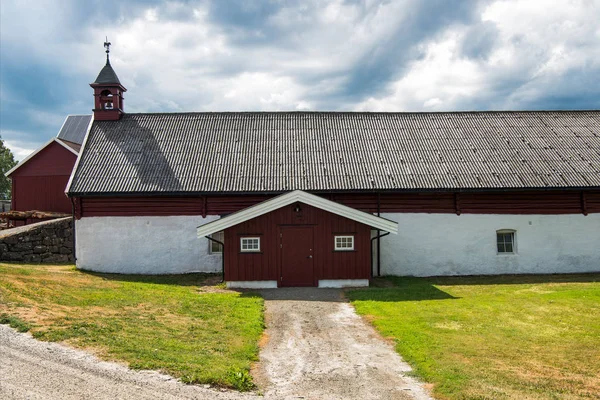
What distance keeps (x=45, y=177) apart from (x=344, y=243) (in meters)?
20.0

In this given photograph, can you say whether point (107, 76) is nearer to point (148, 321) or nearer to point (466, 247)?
point (148, 321)

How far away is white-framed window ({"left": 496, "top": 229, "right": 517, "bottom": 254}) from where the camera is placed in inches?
750

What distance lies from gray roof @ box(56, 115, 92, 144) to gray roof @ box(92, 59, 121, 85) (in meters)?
12.0

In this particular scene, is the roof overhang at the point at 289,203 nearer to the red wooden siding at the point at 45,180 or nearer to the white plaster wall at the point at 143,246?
the white plaster wall at the point at 143,246

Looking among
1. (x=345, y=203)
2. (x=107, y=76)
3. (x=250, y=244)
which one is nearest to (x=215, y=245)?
(x=250, y=244)

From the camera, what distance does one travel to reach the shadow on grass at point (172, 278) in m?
16.9

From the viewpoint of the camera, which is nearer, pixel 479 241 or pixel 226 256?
pixel 226 256

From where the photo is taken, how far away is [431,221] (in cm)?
1880

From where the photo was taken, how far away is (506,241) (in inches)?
757

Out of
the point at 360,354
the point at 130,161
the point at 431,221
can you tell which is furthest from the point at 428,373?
the point at 130,161

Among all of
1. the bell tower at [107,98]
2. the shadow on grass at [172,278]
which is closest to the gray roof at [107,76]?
Answer: the bell tower at [107,98]

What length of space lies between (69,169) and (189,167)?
11.6m

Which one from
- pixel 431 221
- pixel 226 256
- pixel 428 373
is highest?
pixel 431 221

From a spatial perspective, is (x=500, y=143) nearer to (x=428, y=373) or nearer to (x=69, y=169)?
(x=428, y=373)
